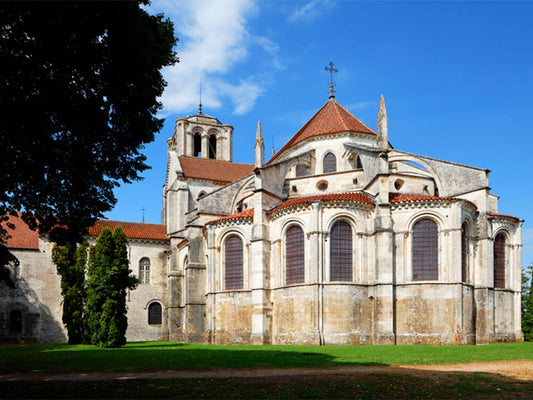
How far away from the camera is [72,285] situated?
4053 centimetres

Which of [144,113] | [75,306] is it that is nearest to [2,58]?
[144,113]

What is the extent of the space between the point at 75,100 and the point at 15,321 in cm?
3437

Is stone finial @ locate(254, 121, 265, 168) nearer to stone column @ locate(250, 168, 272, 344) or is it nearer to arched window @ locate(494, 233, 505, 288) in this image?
stone column @ locate(250, 168, 272, 344)

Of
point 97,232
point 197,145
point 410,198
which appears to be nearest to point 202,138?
point 197,145

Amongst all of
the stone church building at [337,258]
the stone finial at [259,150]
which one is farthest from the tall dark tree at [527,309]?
the stone finial at [259,150]

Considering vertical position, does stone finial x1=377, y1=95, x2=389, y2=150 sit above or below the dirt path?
above

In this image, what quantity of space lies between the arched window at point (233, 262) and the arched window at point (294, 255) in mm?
3947

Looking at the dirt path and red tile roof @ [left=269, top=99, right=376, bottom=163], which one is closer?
the dirt path

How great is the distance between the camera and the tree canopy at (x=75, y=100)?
483 inches

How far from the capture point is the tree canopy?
12.3m

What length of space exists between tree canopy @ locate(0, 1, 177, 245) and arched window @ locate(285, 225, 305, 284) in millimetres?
16740

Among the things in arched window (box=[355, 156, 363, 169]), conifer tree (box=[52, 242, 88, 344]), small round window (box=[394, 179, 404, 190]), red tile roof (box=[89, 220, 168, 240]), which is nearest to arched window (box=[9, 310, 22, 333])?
conifer tree (box=[52, 242, 88, 344])

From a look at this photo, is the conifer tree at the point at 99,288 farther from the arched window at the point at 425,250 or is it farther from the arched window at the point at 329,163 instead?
the arched window at the point at 425,250

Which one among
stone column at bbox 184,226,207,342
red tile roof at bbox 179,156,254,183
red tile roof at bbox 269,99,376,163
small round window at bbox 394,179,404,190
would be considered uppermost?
red tile roof at bbox 269,99,376,163
